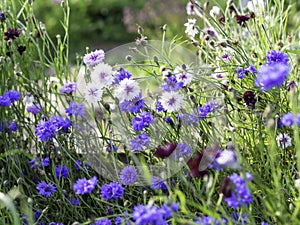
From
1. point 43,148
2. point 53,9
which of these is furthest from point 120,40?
point 43,148

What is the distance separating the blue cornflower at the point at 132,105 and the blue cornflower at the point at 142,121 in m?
0.05

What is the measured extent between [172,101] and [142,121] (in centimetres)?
10

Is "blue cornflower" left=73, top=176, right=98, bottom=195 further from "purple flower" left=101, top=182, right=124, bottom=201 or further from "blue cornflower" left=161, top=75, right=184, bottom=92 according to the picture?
"blue cornflower" left=161, top=75, right=184, bottom=92

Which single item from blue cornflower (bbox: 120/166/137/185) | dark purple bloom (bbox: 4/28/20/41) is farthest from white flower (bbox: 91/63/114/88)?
dark purple bloom (bbox: 4/28/20/41)

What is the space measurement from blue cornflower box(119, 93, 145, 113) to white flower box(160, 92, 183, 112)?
0.31ft

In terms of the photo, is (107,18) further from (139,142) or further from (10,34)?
(139,142)

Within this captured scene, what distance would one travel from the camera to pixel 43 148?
78.5 inches

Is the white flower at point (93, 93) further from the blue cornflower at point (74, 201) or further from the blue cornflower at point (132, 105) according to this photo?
the blue cornflower at point (74, 201)

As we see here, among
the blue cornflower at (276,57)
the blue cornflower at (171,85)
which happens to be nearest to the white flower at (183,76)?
the blue cornflower at (171,85)

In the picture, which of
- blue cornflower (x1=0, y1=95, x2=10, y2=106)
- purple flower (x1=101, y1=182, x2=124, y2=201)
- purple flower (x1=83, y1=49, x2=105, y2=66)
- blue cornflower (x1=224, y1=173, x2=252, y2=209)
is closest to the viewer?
blue cornflower (x1=224, y1=173, x2=252, y2=209)

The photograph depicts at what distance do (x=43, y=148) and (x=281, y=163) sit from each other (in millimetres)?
812

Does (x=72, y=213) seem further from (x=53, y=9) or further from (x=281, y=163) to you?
(x=53, y=9)

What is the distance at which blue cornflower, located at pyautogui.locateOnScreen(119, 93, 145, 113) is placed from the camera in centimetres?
169

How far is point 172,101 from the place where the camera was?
164 cm
